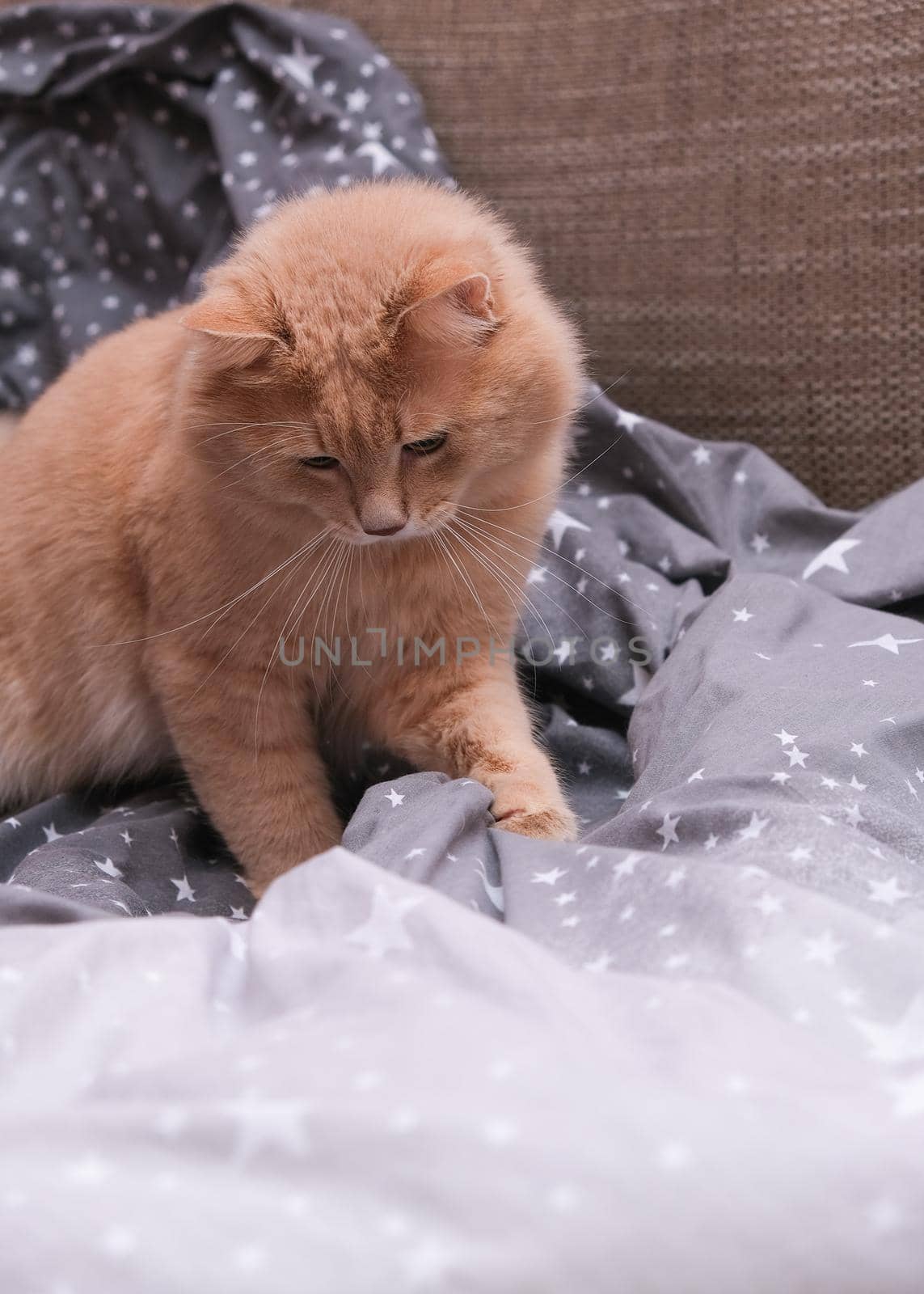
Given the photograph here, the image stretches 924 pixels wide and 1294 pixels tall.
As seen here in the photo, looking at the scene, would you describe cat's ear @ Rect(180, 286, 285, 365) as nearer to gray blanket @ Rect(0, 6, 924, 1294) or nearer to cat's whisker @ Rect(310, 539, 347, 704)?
cat's whisker @ Rect(310, 539, 347, 704)

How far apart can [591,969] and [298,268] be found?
717 millimetres

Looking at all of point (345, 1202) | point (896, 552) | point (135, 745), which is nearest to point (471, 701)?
point (135, 745)

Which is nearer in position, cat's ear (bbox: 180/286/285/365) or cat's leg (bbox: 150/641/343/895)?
cat's ear (bbox: 180/286/285/365)

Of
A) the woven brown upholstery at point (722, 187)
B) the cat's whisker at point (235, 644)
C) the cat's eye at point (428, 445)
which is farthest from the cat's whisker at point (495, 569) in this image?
the woven brown upholstery at point (722, 187)

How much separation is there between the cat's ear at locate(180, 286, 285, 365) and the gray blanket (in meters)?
0.35

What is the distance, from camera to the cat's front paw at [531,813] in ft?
3.83

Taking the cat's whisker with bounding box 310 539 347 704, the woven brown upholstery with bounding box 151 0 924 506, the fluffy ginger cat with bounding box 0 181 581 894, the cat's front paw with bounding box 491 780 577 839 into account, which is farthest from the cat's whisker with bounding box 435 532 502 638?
the woven brown upholstery with bounding box 151 0 924 506

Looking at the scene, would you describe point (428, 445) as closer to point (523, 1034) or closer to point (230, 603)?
point (230, 603)

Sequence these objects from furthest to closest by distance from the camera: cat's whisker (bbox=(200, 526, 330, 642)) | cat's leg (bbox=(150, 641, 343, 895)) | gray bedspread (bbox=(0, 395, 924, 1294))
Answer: cat's leg (bbox=(150, 641, 343, 895)) → cat's whisker (bbox=(200, 526, 330, 642)) → gray bedspread (bbox=(0, 395, 924, 1294))

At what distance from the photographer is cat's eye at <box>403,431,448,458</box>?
108cm

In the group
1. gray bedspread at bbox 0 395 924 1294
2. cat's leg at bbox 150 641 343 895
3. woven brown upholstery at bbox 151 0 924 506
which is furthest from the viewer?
woven brown upholstery at bbox 151 0 924 506

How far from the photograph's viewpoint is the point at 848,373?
169 cm

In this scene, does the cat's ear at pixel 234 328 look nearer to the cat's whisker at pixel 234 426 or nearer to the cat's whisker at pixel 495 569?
the cat's whisker at pixel 234 426

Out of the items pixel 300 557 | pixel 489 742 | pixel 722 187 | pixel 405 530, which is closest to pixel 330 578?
pixel 300 557
